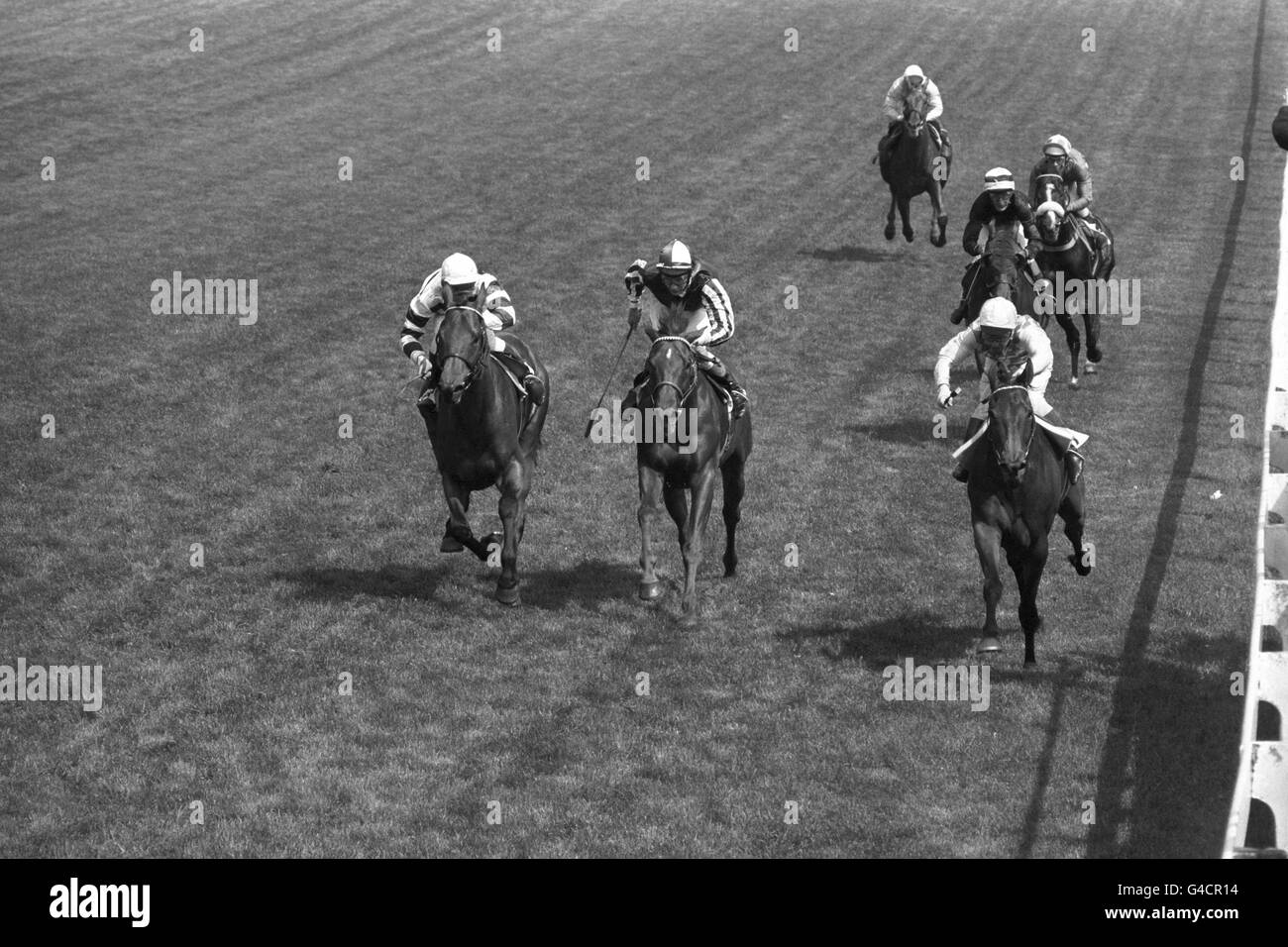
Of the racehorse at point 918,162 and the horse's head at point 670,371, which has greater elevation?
the racehorse at point 918,162

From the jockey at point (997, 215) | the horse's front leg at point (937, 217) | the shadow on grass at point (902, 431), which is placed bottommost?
the shadow on grass at point (902, 431)

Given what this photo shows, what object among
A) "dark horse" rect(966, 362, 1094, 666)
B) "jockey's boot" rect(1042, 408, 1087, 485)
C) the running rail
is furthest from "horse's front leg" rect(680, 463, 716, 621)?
the running rail

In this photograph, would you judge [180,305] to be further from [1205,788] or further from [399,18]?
[399,18]

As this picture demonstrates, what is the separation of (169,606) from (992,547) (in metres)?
6.55

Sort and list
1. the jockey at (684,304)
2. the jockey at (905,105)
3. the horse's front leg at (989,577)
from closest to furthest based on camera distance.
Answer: the horse's front leg at (989,577)
the jockey at (684,304)
the jockey at (905,105)

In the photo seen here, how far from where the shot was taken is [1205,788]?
36.1ft

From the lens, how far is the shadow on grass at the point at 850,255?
1097 inches

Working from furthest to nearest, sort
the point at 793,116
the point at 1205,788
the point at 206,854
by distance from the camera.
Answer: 1. the point at 793,116
2. the point at 1205,788
3. the point at 206,854

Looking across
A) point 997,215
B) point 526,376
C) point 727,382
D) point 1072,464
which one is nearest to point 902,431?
point 997,215

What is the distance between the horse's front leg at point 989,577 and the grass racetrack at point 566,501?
0.86 feet

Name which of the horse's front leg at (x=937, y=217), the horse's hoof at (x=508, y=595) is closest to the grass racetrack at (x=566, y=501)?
the horse's hoof at (x=508, y=595)

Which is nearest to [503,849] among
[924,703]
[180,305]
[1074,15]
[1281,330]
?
[924,703]

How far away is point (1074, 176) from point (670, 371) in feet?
35.6

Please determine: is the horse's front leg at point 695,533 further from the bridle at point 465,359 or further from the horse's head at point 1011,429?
the horse's head at point 1011,429
